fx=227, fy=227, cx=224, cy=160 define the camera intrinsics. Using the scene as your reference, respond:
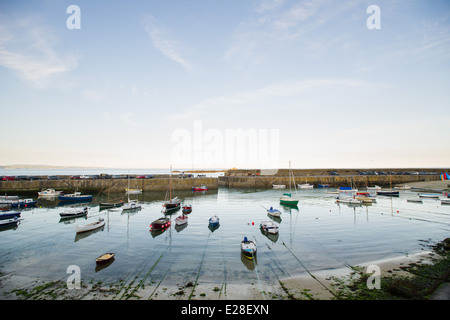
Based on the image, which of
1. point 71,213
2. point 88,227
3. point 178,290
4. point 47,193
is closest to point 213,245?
point 178,290

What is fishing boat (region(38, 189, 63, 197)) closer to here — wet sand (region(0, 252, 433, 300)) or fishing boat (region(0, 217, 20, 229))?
fishing boat (region(0, 217, 20, 229))

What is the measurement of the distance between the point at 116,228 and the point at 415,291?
28550mm

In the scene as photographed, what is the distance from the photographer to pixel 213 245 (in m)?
21.5

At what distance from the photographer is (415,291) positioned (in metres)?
12.0

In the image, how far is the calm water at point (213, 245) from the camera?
15820 millimetres

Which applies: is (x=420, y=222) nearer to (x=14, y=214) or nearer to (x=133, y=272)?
(x=133, y=272)

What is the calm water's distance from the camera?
51.9 feet

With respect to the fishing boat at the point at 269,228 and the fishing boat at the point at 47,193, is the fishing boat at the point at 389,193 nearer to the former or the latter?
the fishing boat at the point at 269,228

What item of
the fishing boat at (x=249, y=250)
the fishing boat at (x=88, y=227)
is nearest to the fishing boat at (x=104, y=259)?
the fishing boat at (x=249, y=250)

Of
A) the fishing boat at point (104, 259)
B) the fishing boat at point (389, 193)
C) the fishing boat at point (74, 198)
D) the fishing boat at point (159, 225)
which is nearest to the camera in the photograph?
the fishing boat at point (104, 259)
